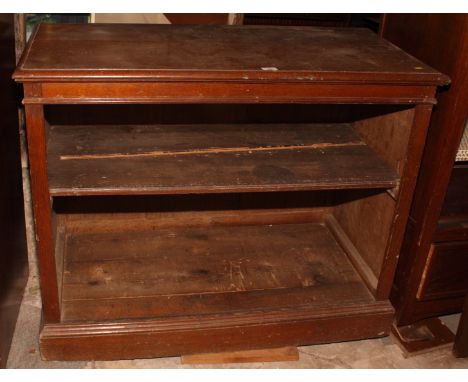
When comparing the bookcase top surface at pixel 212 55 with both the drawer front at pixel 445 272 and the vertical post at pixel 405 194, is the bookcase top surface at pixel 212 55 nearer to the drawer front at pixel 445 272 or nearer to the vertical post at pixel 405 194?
the vertical post at pixel 405 194

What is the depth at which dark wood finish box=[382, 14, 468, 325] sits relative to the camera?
1.49 meters

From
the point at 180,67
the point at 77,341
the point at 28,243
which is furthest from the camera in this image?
the point at 28,243

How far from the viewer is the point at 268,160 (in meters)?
1.67

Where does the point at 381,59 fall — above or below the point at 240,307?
above

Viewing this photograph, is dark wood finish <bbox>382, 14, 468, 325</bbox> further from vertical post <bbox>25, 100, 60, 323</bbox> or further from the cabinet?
vertical post <bbox>25, 100, 60, 323</bbox>

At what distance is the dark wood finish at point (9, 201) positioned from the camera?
5.22 ft

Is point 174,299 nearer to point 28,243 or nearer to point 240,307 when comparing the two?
point 240,307

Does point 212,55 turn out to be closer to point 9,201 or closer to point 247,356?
point 9,201

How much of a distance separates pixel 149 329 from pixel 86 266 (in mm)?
368

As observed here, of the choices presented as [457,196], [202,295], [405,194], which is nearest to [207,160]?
[202,295]

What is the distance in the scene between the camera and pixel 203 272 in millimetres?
1900

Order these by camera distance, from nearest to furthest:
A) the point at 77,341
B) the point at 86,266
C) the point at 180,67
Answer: the point at 180,67 < the point at 77,341 < the point at 86,266

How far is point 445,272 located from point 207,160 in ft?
2.67

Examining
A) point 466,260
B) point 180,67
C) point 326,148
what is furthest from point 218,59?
point 466,260
